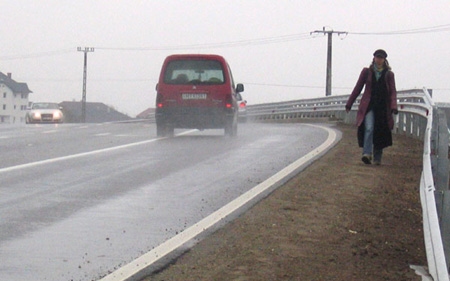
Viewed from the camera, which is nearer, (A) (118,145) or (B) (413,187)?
(B) (413,187)

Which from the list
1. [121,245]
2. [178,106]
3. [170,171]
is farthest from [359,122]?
[178,106]

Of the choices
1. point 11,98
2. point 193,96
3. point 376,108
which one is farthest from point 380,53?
point 11,98

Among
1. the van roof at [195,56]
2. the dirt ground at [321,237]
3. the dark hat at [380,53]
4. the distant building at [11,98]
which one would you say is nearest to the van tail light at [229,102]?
the van roof at [195,56]

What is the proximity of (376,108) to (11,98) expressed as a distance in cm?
17797

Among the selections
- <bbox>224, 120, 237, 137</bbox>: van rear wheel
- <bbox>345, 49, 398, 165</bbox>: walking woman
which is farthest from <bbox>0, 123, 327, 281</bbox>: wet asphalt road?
<bbox>224, 120, 237, 137</bbox>: van rear wheel

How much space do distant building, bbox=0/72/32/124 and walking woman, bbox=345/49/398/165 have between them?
173 metres

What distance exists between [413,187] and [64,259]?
5989mm

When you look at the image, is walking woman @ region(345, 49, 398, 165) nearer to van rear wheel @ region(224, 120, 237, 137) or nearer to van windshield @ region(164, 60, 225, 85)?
van rear wheel @ region(224, 120, 237, 137)

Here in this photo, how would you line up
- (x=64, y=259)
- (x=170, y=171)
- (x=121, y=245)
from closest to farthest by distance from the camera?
(x=64, y=259), (x=121, y=245), (x=170, y=171)

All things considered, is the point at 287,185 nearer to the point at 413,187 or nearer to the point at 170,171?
the point at 413,187

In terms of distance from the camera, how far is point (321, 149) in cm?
1873

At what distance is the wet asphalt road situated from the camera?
8.05m

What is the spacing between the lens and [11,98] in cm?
18888

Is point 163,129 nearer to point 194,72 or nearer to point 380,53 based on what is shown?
point 194,72
